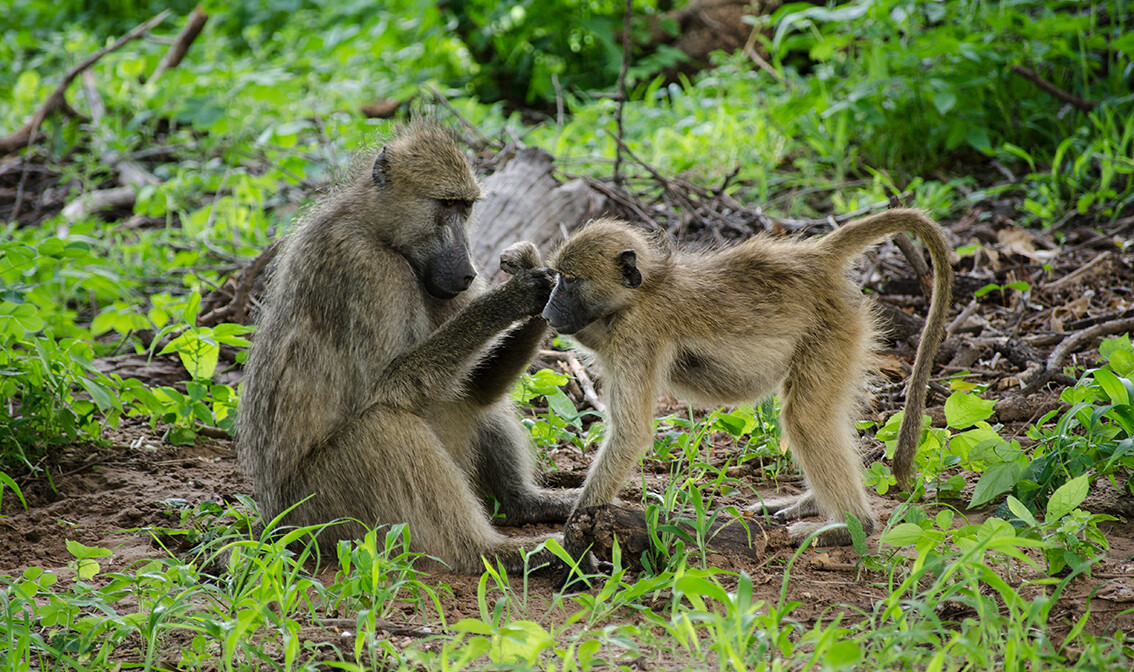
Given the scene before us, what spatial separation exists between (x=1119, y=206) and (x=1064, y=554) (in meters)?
3.54

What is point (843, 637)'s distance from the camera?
2.37 meters

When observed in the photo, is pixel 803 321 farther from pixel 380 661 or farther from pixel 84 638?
pixel 84 638

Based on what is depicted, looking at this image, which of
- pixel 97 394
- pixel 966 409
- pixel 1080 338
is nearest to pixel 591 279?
pixel 966 409

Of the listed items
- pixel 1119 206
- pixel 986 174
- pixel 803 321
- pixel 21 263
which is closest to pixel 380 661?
pixel 803 321

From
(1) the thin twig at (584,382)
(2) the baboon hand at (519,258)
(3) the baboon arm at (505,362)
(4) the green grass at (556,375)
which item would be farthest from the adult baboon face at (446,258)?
(1) the thin twig at (584,382)

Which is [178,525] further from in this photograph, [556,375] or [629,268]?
[629,268]

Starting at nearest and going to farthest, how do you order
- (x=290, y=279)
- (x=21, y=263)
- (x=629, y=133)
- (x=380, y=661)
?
1. (x=380, y=661)
2. (x=290, y=279)
3. (x=21, y=263)
4. (x=629, y=133)

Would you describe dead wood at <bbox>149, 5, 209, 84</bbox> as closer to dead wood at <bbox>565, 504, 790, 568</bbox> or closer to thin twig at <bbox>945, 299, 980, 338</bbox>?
thin twig at <bbox>945, 299, 980, 338</bbox>

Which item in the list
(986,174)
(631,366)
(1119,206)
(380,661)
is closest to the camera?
(380,661)

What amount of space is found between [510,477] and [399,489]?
0.72m

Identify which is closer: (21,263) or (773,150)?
(21,263)

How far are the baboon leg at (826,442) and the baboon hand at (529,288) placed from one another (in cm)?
84

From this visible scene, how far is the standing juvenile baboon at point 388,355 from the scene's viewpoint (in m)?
3.11

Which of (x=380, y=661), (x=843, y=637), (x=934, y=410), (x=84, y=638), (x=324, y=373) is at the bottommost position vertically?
(x=934, y=410)
